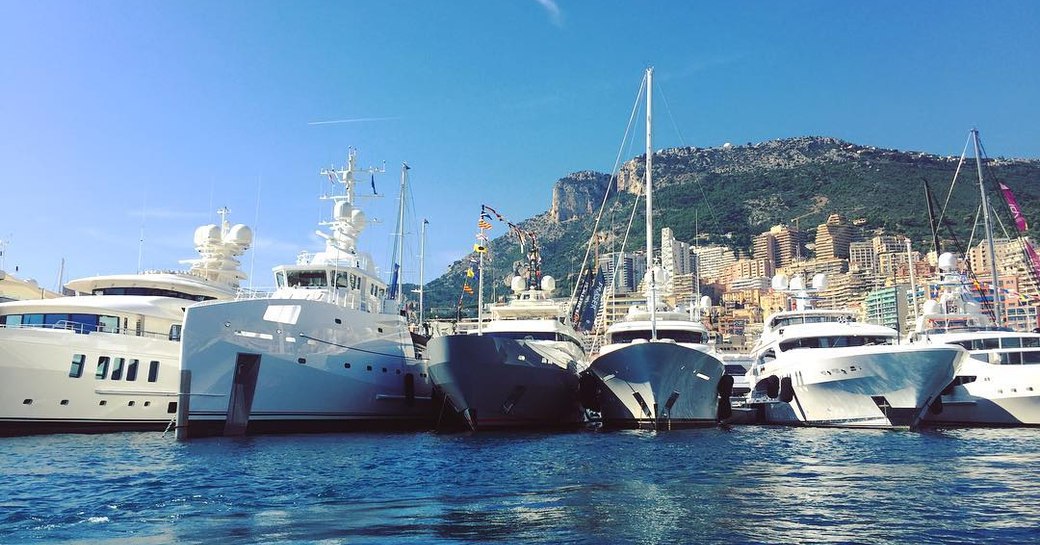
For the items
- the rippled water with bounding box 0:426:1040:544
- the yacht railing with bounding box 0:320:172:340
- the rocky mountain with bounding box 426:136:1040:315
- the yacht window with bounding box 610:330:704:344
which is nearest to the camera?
the rippled water with bounding box 0:426:1040:544

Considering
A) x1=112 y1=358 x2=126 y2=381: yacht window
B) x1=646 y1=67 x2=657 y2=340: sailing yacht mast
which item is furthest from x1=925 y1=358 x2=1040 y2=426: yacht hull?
x1=112 y1=358 x2=126 y2=381: yacht window

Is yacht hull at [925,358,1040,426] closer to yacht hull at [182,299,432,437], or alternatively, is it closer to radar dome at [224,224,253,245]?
yacht hull at [182,299,432,437]

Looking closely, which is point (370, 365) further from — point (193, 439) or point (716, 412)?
point (716, 412)

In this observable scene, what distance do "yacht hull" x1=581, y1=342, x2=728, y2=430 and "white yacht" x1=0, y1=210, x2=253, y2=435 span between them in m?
17.8

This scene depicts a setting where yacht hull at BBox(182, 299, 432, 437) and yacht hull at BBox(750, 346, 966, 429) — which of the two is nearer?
yacht hull at BBox(182, 299, 432, 437)

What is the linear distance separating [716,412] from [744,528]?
2272 cm

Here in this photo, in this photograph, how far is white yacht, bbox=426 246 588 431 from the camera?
29203mm

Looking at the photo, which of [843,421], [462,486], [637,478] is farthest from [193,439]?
[843,421]

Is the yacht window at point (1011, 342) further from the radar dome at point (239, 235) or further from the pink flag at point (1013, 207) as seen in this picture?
the radar dome at point (239, 235)

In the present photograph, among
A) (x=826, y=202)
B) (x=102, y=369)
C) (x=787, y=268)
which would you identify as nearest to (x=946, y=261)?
(x=102, y=369)

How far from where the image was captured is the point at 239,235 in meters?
40.9

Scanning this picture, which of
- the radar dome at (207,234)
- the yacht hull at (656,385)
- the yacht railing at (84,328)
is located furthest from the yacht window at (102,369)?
the yacht hull at (656,385)

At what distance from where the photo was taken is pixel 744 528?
36.9 feet

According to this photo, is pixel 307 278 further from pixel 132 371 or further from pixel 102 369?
pixel 102 369
